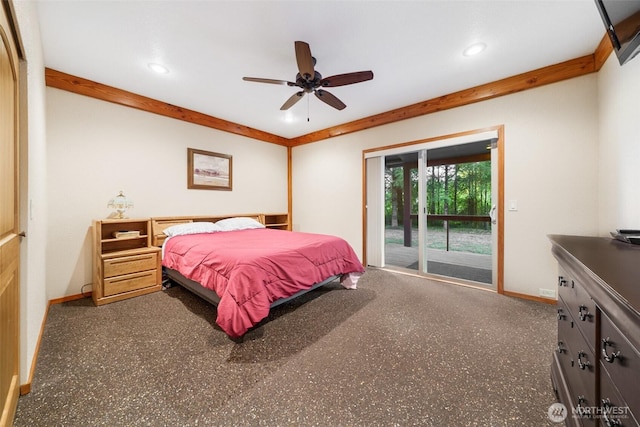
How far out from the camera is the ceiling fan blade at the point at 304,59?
6.43 feet

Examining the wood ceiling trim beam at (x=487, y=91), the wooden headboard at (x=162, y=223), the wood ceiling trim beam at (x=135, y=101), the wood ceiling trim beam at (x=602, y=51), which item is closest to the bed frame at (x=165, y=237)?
the wooden headboard at (x=162, y=223)

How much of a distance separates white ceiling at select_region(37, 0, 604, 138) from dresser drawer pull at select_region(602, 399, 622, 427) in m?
2.43

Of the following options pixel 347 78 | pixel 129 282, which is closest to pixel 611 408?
pixel 347 78

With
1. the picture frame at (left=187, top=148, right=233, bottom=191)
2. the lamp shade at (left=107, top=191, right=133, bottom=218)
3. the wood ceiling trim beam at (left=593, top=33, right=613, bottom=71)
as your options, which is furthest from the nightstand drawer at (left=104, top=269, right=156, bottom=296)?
the wood ceiling trim beam at (left=593, top=33, right=613, bottom=71)

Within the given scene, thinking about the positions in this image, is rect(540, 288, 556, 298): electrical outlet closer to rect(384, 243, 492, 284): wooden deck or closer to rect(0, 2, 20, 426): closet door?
rect(384, 243, 492, 284): wooden deck

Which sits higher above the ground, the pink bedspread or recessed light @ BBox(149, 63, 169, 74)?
recessed light @ BBox(149, 63, 169, 74)

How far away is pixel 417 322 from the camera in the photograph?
229cm

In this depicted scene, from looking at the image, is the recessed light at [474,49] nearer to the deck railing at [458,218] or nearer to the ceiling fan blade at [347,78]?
the ceiling fan blade at [347,78]

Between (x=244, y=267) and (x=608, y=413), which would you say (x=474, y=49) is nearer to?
(x=608, y=413)

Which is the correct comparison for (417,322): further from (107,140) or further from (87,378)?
(107,140)

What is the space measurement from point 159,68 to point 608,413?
3.98 m

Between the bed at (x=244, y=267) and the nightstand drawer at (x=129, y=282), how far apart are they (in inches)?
9.1

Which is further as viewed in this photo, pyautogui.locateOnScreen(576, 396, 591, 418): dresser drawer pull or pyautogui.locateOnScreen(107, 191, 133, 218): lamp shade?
pyautogui.locateOnScreen(107, 191, 133, 218): lamp shade

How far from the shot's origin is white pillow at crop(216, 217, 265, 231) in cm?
389
